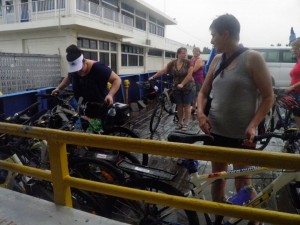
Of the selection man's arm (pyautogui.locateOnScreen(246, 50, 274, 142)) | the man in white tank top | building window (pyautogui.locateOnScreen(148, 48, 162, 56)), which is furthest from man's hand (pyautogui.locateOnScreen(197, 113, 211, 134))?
building window (pyautogui.locateOnScreen(148, 48, 162, 56))

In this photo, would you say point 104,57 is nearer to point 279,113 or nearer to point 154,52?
point 154,52

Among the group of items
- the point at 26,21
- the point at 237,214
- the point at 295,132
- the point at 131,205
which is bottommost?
the point at 131,205

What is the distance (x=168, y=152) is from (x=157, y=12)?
2527cm

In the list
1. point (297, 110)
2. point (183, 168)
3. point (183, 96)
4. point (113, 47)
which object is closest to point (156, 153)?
point (183, 168)

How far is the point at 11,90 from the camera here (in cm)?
780

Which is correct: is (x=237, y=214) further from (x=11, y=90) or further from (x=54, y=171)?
(x=11, y=90)

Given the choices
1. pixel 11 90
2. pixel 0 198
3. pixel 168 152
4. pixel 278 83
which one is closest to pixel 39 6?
pixel 11 90

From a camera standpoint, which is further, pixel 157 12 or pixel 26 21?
pixel 157 12

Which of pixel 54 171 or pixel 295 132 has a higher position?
pixel 295 132

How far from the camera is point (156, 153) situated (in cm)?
157

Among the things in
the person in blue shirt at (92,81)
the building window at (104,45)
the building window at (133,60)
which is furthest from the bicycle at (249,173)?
the building window at (133,60)

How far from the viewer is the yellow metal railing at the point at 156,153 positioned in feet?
4.48

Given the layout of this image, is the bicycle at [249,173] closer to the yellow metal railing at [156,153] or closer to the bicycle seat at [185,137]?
the bicycle seat at [185,137]

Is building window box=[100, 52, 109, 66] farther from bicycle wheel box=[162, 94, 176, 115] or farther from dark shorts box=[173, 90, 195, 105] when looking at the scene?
dark shorts box=[173, 90, 195, 105]
